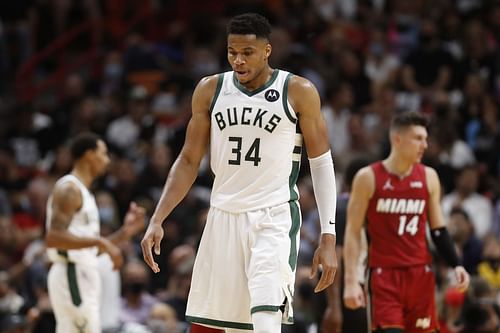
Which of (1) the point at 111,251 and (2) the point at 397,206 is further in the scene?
(1) the point at 111,251

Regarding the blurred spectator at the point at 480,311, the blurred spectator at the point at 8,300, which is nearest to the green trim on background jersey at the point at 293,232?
the blurred spectator at the point at 480,311

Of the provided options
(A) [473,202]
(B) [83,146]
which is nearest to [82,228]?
(B) [83,146]

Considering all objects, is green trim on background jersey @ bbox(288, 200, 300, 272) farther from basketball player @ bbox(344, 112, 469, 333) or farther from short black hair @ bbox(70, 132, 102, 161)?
short black hair @ bbox(70, 132, 102, 161)

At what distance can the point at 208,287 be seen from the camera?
21.8 ft

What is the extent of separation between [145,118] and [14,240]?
3345mm

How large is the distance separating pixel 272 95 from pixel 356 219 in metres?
2.21

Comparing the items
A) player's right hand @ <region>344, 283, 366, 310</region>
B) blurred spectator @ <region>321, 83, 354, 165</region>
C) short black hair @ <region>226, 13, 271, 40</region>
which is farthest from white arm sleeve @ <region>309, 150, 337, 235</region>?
blurred spectator @ <region>321, 83, 354, 165</region>

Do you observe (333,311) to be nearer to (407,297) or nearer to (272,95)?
(407,297)

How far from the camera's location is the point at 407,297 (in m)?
8.55

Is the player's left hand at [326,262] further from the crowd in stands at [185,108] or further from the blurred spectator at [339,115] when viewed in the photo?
the blurred spectator at [339,115]

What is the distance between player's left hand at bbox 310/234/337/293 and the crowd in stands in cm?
308

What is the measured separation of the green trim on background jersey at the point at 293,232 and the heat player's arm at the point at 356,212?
1859 millimetres

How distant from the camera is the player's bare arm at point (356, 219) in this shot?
845cm

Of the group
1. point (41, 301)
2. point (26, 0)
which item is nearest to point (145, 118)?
point (26, 0)
